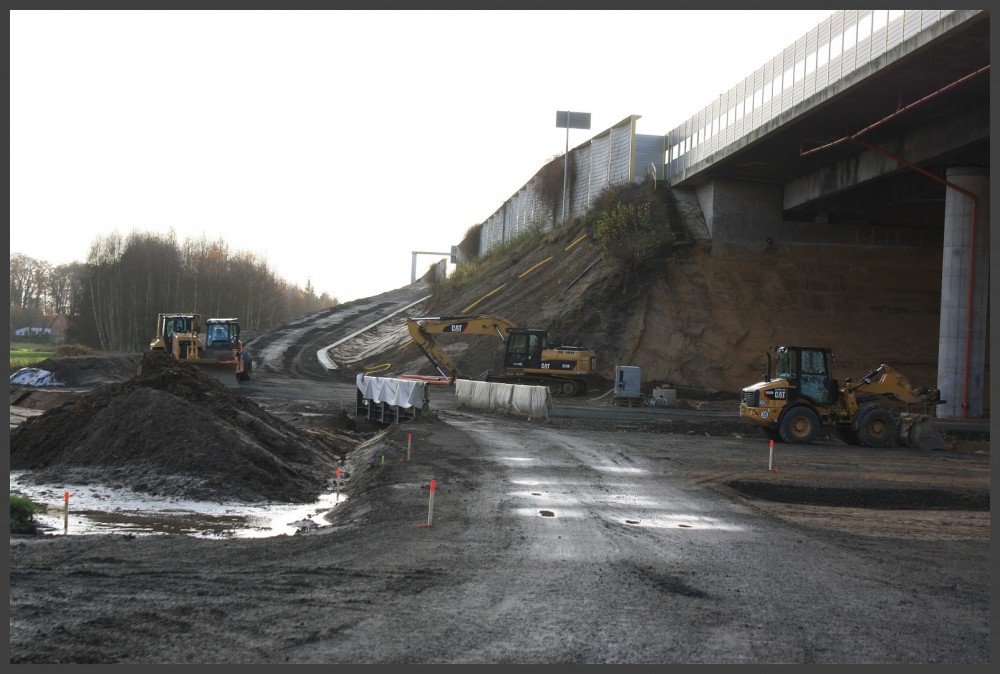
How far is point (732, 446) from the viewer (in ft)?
77.9

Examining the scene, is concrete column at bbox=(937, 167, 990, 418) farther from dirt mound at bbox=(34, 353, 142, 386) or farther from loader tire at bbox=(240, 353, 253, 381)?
dirt mound at bbox=(34, 353, 142, 386)

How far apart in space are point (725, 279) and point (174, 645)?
38.5 meters

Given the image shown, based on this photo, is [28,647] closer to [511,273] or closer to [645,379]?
[645,379]

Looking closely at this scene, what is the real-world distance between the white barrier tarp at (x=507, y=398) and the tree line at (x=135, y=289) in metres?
42.1

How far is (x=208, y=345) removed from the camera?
130 ft

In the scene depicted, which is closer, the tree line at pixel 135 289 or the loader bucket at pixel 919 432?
the loader bucket at pixel 919 432

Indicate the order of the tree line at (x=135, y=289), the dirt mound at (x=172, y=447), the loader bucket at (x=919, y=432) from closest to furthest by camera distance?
the dirt mound at (x=172, y=447) → the loader bucket at (x=919, y=432) → the tree line at (x=135, y=289)

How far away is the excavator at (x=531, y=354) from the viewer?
37188mm

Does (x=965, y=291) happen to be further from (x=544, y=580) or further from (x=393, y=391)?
(x=544, y=580)

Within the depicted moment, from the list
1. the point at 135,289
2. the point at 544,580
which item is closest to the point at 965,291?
the point at 544,580

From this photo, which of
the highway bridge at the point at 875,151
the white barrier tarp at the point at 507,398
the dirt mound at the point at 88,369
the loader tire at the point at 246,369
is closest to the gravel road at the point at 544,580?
the white barrier tarp at the point at 507,398

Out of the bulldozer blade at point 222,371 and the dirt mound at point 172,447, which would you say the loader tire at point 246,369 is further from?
the dirt mound at point 172,447

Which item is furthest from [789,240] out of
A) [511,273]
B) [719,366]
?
[511,273]

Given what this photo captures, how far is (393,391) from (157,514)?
45.2 feet
